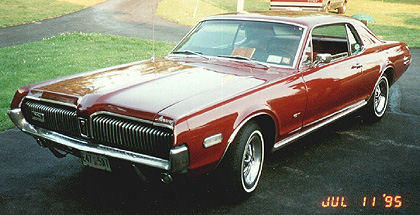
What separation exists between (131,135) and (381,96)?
4.46 meters

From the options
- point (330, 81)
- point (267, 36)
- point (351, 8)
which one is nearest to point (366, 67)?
point (330, 81)

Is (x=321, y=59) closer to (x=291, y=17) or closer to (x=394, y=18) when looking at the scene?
(x=291, y=17)

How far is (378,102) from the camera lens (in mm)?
6426

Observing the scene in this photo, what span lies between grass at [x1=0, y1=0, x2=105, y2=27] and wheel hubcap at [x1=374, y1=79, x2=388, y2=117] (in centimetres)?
Result: 1594

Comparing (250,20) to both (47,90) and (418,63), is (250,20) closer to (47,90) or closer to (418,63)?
(47,90)

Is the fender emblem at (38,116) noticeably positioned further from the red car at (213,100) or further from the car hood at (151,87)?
the car hood at (151,87)

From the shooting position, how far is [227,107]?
3.53 meters

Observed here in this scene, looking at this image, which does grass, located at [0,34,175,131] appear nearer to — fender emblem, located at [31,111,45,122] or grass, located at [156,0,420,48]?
fender emblem, located at [31,111,45,122]

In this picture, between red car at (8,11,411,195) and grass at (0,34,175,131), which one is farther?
grass at (0,34,175,131)

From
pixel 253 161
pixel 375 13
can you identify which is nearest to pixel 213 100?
pixel 253 161

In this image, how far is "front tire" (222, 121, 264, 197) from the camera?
359 centimetres

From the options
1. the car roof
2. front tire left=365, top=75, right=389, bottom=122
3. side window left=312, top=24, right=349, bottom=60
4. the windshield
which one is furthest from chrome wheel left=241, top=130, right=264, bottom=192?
front tire left=365, top=75, right=389, bottom=122

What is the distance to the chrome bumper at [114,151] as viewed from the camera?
3.13 m

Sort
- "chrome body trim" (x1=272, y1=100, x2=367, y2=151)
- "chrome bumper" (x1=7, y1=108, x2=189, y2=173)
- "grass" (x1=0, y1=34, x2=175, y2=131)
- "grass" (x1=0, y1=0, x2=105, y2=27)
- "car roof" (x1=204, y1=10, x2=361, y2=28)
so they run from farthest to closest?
"grass" (x1=0, y1=0, x2=105, y2=27)
"grass" (x1=0, y1=34, x2=175, y2=131)
"car roof" (x1=204, y1=10, x2=361, y2=28)
"chrome body trim" (x1=272, y1=100, x2=367, y2=151)
"chrome bumper" (x1=7, y1=108, x2=189, y2=173)
